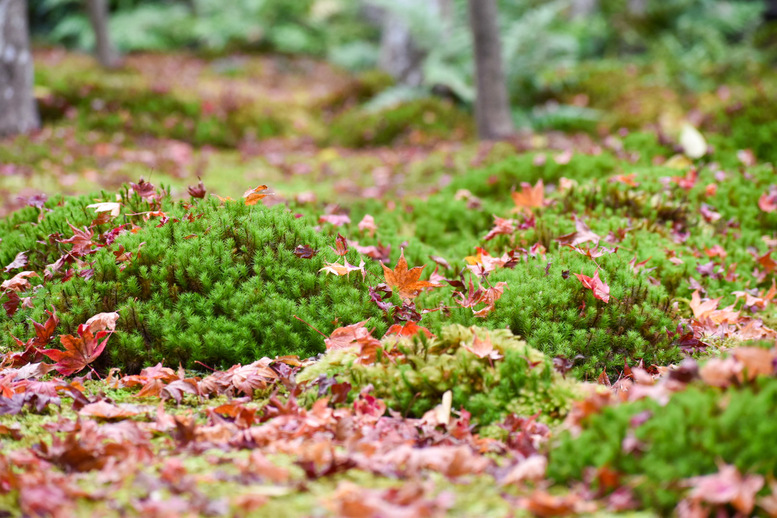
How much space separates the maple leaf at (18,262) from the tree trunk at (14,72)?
5589 millimetres

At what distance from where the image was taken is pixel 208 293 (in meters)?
2.86

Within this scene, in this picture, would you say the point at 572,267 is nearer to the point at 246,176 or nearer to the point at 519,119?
the point at 246,176

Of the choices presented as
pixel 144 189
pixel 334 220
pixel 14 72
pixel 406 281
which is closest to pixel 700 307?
pixel 406 281

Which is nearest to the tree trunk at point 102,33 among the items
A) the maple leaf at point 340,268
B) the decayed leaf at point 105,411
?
the maple leaf at point 340,268

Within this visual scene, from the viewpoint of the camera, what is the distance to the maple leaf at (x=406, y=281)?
2.98 meters

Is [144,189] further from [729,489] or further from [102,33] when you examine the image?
[102,33]

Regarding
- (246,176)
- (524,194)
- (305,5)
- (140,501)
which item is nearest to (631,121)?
(524,194)

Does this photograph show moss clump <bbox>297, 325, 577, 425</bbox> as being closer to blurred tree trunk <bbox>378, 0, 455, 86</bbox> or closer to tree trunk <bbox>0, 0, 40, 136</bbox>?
tree trunk <bbox>0, 0, 40, 136</bbox>

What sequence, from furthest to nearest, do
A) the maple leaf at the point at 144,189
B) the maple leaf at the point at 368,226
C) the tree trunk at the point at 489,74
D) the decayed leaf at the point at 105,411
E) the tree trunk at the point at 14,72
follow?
the tree trunk at the point at 489,74 < the tree trunk at the point at 14,72 < the maple leaf at the point at 368,226 < the maple leaf at the point at 144,189 < the decayed leaf at the point at 105,411

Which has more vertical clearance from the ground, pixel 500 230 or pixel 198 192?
pixel 198 192

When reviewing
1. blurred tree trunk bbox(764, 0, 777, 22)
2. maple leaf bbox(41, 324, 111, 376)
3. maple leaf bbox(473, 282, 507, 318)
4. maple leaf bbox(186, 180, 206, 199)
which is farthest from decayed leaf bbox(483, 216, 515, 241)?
blurred tree trunk bbox(764, 0, 777, 22)

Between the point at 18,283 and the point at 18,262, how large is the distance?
0.19 metres

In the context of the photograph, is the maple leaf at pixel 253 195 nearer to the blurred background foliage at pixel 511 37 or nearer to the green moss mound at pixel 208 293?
the green moss mound at pixel 208 293

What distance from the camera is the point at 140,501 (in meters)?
1.63
